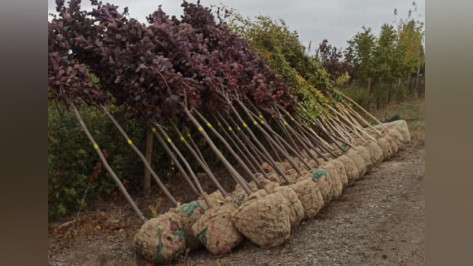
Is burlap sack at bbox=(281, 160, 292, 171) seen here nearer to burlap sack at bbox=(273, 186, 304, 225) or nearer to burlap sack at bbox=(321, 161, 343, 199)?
burlap sack at bbox=(321, 161, 343, 199)

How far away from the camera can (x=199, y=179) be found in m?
3.46

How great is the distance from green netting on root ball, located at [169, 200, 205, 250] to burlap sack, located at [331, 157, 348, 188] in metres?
1.11

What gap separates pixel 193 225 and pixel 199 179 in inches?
18.3

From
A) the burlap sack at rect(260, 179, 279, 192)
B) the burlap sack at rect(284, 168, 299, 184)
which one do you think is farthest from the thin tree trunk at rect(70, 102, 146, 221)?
the burlap sack at rect(284, 168, 299, 184)

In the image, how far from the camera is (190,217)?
313cm

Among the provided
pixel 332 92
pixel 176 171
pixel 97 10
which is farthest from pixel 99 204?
pixel 332 92

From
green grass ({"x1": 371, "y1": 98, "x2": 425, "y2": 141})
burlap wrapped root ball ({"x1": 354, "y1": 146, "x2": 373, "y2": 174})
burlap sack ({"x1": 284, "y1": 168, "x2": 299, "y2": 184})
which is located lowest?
burlap sack ({"x1": 284, "y1": 168, "x2": 299, "y2": 184})

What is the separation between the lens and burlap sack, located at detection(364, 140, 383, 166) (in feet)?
11.7

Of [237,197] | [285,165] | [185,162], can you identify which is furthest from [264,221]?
[285,165]

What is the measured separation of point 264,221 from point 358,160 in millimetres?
1252

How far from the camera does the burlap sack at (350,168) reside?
3709 millimetres

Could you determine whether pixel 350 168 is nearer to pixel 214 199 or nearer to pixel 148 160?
pixel 214 199
